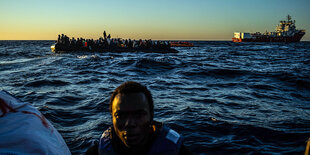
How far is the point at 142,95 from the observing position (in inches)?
59.8

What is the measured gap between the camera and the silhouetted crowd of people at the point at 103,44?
105 feet

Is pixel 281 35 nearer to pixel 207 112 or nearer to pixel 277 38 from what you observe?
pixel 277 38

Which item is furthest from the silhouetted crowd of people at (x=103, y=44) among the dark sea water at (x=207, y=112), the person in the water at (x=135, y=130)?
the person in the water at (x=135, y=130)

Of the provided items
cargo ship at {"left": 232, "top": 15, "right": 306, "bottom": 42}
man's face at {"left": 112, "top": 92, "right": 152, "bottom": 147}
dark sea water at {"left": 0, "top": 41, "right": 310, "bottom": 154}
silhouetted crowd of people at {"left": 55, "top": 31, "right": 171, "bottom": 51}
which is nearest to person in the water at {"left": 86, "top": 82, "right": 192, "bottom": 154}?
man's face at {"left": 112, "top": 92, "right": 152, "bottom": 147}

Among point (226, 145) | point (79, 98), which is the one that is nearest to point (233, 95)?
point (226, 145)

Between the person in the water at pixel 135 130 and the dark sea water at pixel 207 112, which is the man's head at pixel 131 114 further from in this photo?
the dark sea water at pixel 207 112

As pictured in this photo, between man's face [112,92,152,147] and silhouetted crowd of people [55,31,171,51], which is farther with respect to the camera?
silhouetted crowd of people [55,31,171,51]

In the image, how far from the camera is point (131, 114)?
1.48m

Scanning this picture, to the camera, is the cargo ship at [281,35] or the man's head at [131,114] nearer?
the man's head at [131,114]

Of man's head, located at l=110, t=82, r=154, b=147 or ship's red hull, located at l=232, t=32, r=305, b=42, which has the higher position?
ship's red hull, located at l=232, t=32, r=305, b=42

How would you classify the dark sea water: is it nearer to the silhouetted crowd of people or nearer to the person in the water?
the person in the water

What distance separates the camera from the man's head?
147 centimetres

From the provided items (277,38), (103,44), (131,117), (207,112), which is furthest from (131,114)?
(277,38)

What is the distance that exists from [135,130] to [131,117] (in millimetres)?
91
